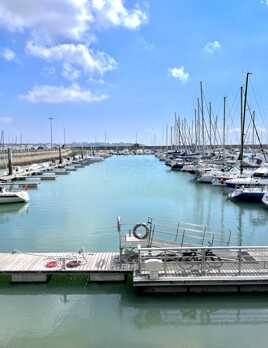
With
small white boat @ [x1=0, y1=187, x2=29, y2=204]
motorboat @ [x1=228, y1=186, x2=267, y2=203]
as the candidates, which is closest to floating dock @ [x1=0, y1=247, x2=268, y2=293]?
motorboat @ [x1=228, y1=186, x2=267, y2=203]

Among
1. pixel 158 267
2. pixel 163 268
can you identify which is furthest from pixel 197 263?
pixel 158 267

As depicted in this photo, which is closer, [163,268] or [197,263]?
[163,268]

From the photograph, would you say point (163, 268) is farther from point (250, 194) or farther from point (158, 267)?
point (250, 194)

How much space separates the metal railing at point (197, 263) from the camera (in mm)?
14266

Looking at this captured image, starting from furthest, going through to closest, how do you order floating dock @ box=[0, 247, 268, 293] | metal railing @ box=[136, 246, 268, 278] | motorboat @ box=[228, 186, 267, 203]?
motorboat @ box=[228, 186, 267, 203] < metal railing @ box=[136, 246, 268, 278] < floating dock @ box=[0, 247, 268, 293]

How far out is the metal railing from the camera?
1427 centimetres

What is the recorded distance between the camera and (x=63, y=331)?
12.5m

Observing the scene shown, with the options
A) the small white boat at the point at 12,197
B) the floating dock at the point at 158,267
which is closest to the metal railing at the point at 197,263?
the floating dock at the point at 158,267

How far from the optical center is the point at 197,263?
14.9 meters

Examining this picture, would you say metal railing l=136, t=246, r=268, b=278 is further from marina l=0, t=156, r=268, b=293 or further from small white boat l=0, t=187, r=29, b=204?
small white boat l=0, t=187, r=29, b=204

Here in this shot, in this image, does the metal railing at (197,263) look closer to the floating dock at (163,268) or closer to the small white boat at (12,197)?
the floating dock at (163,268)

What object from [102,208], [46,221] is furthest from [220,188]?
[46,221]

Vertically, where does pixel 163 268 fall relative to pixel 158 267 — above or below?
below

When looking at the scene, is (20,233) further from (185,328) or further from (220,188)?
(220,188)
